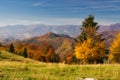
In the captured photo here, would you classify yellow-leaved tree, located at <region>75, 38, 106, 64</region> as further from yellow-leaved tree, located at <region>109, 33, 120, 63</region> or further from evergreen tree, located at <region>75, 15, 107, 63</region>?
yellow-leaved tree, located at <region>109, 33, 120, 63</region>

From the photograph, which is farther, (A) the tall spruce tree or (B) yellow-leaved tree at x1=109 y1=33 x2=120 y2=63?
(A) the tall spruce tree

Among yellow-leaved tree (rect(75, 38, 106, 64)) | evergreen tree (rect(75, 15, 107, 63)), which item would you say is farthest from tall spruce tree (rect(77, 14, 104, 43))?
yellow-leaved tree (rect(75, 38, 106, 64))

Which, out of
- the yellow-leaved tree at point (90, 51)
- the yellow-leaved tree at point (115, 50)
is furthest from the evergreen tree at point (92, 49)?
the yellow-leaved tree at point (115, 50)

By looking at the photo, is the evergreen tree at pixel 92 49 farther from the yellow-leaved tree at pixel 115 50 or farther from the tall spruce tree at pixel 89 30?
the yellow-leaved tree at pixel 115 50

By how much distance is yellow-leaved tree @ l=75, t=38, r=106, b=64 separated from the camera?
216 ft

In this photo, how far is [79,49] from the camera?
217 feet

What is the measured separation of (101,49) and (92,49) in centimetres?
300

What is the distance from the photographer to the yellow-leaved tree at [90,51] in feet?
216

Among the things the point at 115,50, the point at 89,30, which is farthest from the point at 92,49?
the point at 89,30

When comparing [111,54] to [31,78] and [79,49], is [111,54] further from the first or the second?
[31,78]

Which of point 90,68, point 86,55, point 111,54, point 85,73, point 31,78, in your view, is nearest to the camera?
point 31,78

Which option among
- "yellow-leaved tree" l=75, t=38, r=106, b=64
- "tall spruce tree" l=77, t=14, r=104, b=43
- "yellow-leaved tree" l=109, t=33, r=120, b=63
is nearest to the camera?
"yellow-leaved tree" l=75, t=38, r=106, b=64

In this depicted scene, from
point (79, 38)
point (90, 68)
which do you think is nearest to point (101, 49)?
point (79, 38)

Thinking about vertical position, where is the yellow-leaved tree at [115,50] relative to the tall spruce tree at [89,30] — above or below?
below
